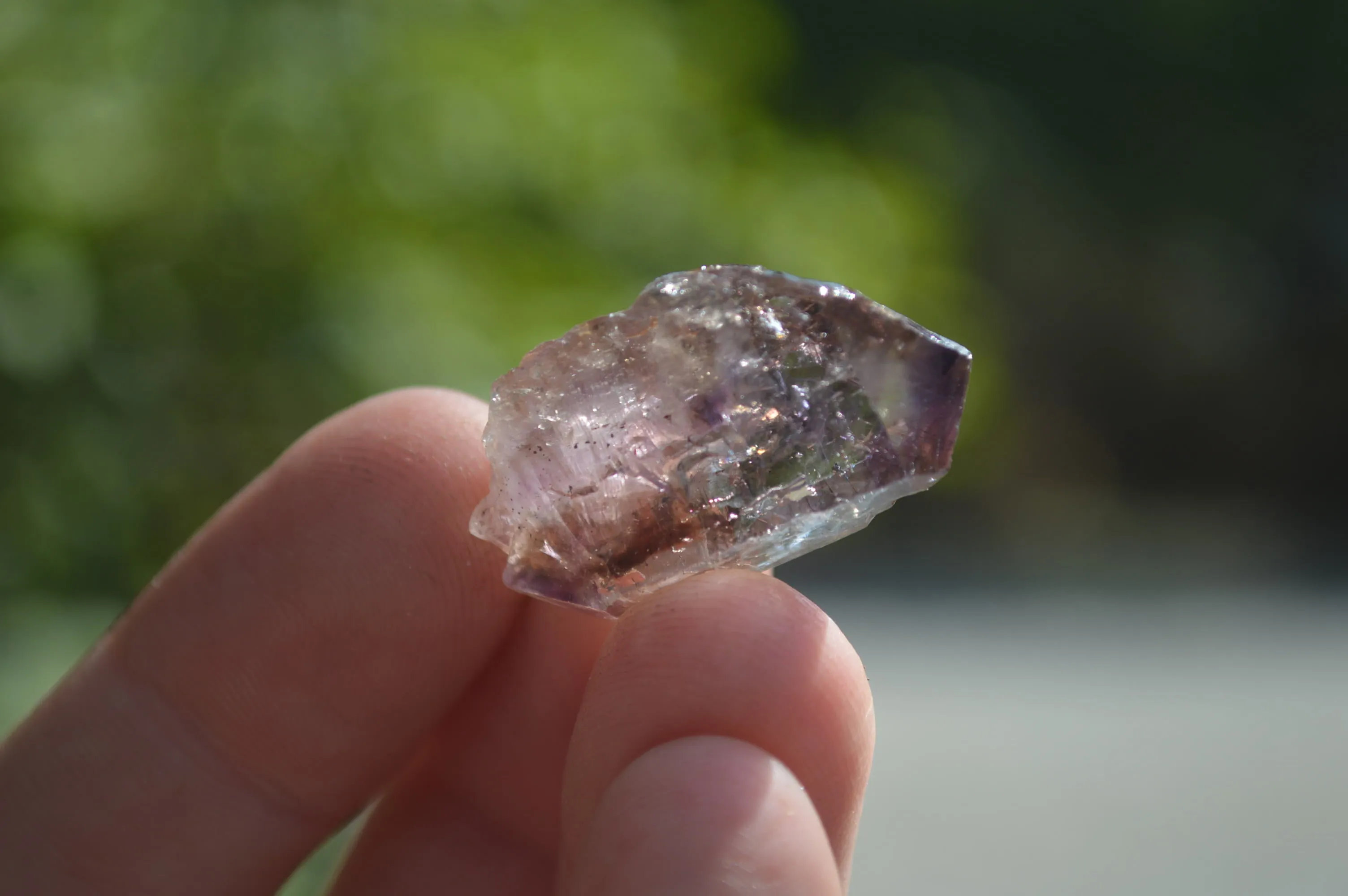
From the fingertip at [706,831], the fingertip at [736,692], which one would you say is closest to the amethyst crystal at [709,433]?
the fingertip at [736,692]

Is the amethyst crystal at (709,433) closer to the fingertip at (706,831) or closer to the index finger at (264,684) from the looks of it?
the index finger at (264,684)

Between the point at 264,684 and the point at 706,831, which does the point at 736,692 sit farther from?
the point at 264,684

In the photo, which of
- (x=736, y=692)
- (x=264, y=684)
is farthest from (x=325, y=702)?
(x=736, y=692)

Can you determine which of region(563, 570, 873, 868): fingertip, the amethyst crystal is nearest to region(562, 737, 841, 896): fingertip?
region(563, 570, 873, 868): fingertip

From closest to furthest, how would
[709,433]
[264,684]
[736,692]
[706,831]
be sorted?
[706,831], [736,692], [709,433], [264,684]

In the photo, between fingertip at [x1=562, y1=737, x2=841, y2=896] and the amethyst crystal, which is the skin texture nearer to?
the amethyst crystal

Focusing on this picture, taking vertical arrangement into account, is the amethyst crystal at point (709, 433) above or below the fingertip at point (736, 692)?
above
